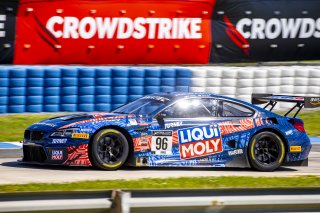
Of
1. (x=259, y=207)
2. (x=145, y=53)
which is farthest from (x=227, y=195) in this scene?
(x=145, y=53)

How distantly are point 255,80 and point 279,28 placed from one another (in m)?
1.81

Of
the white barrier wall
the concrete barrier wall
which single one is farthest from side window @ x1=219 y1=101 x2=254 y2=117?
the white barrier wall

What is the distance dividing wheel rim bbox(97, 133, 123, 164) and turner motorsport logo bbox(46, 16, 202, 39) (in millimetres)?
6352

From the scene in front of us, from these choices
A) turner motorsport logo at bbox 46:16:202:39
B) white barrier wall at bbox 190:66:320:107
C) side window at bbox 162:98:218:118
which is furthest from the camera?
white barrier wall at bbox 190:66:320:107

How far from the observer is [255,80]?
17656 mm

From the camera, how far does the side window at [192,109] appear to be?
1123 centimetres

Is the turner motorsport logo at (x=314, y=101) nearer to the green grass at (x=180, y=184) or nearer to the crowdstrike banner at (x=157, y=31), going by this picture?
the green grass at (x=180, y=184)

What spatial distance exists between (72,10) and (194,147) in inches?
263

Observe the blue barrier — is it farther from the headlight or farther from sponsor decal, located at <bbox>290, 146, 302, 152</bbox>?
sponsor decal, located at <bbox>290, 146, 302, 152</bbox>

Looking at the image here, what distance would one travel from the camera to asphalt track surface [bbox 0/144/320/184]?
980 centimetres

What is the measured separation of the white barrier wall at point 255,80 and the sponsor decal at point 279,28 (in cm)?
83

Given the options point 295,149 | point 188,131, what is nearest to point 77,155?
point 188,131

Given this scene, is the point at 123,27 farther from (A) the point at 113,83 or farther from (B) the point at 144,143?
(B) the point at 144,143

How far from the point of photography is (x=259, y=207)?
6000 mm
